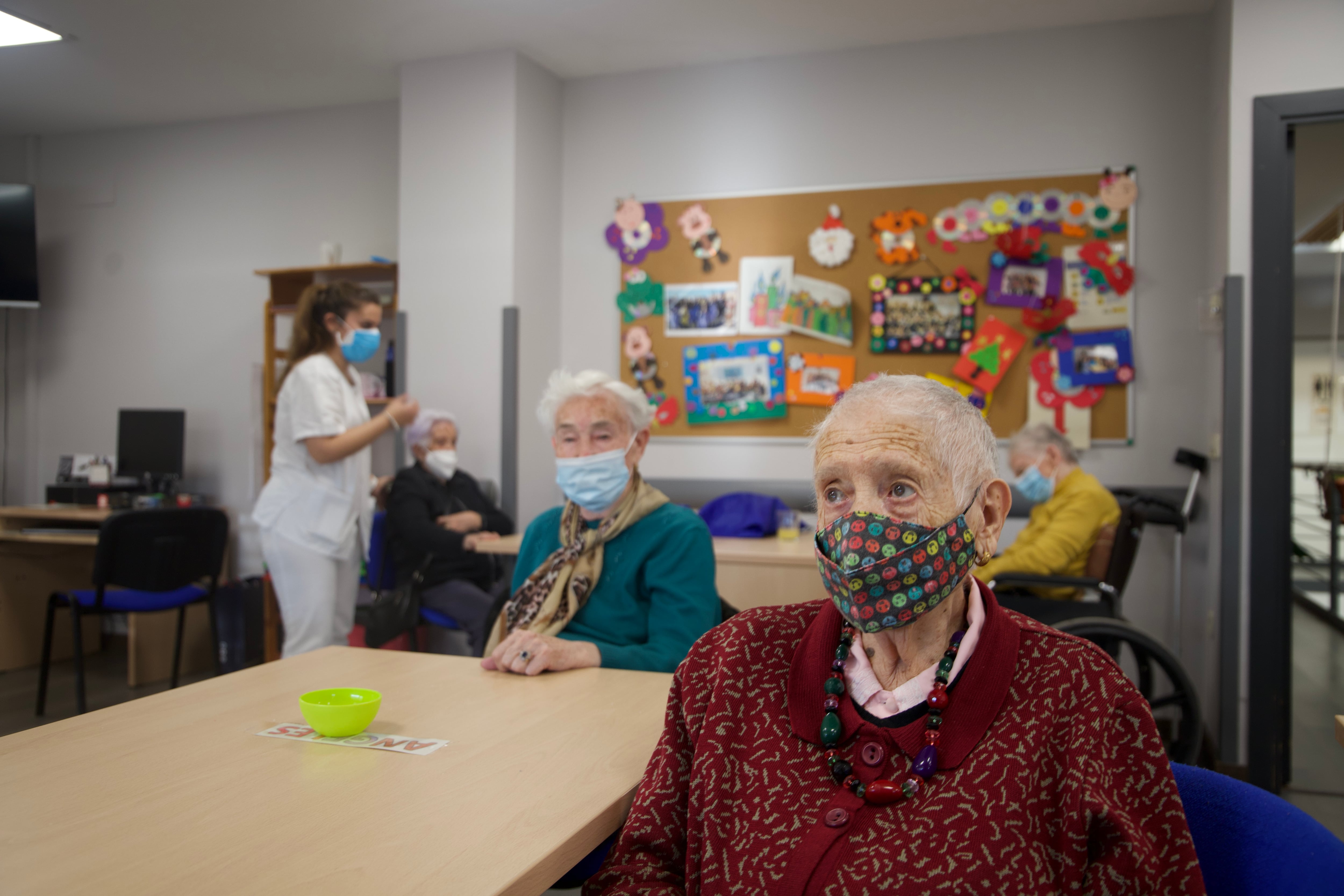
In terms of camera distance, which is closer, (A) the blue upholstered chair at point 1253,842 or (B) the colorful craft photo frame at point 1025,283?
(A) the blue upholstered chair at point 1253,842

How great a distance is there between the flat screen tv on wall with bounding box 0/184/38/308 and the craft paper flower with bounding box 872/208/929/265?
13.6 ft

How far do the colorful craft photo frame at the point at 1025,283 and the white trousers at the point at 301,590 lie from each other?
2858 millimetres

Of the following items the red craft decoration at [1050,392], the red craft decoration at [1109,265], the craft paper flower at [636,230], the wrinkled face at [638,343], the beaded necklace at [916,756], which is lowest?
the beaded necklace at [916,756]

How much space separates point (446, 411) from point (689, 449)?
1.14 metres

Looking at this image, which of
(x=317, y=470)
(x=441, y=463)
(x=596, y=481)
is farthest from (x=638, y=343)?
(x=596, y=481)

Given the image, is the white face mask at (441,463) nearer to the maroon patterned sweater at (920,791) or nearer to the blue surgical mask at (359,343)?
the blue surgical mask at (359,343)

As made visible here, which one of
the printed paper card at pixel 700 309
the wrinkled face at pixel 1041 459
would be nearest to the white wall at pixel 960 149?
the printed paper card at pixel 700 309

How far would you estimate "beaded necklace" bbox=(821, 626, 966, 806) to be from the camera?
3.09 ft

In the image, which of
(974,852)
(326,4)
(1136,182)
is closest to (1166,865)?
(974,852)

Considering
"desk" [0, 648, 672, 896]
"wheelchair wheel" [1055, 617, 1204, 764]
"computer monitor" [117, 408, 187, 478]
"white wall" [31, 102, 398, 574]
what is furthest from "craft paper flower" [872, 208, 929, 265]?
"computer monitor" [117, 408, 187, 478]

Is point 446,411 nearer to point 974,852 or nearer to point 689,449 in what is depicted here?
point 689,449

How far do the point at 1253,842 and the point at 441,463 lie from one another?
324 centimetres

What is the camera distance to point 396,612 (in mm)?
3283

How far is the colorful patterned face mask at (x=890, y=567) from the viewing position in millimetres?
1020
